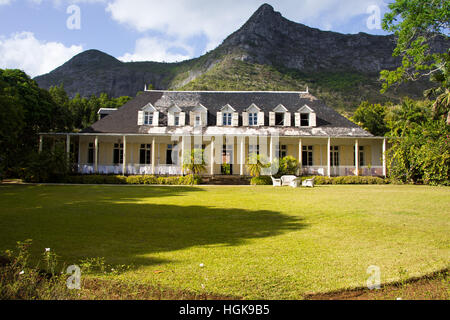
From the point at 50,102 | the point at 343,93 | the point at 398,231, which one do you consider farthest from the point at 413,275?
the point at 343,93

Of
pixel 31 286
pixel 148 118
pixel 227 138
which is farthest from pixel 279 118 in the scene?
pixel 31 286

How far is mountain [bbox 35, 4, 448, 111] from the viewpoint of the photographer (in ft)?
202

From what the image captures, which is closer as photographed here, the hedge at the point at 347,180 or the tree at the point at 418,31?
the tree at the point at 418,31

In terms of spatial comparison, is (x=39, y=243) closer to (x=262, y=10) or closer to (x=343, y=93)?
(x=343, y=93)

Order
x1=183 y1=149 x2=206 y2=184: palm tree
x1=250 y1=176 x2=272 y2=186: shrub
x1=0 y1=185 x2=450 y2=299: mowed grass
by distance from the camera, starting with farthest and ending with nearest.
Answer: x1=183 y1=149 x2=206 y2=184: palm tree, x1=250 y1=176 x2=272 y2=186: shrub, x1=0 y1=185 x2=450 y2=299: mowed grass

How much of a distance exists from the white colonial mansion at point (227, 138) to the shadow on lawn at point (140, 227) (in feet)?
49.4

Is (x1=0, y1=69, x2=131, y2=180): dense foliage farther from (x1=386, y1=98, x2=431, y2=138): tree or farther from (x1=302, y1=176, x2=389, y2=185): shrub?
(x1=386, y1=98, x2=431, y2=138): tree

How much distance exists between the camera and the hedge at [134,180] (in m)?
22.3

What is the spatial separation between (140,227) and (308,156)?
75.1ft

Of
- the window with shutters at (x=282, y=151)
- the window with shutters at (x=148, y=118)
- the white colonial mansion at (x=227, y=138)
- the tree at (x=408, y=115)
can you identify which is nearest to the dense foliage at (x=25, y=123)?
the white colonial mansion at (x=227, y=138)

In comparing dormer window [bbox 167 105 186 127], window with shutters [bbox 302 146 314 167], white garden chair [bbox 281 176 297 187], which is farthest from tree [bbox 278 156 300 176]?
dormer window [bbox 167 105 186 127]

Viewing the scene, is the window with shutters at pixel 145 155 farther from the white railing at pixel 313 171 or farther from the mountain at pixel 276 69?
the mountain at pixel 276 69

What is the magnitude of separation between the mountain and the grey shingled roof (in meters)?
24.9
